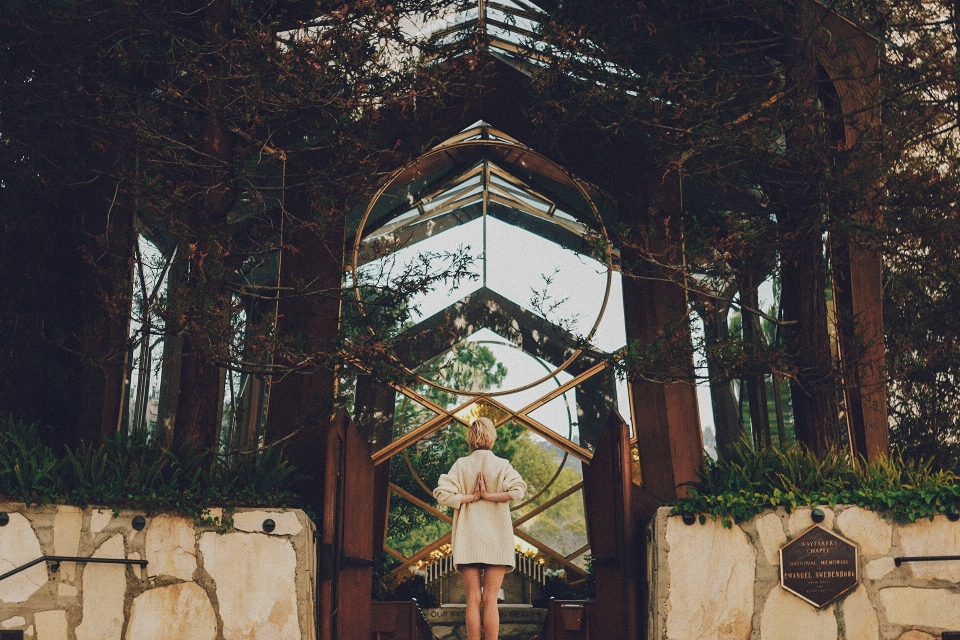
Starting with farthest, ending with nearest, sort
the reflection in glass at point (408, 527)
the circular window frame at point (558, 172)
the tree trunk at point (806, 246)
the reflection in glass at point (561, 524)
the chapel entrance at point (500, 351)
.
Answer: the reflection in glass at point (561, 524)
the reflection in glass at point (408, 527)
the chapel entrance at point (500, 351)
the circular window frame at point (558, 172)
the tree trunk at point (806, 246)

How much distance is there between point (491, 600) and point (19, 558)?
3.16 meters

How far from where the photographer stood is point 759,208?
861cm

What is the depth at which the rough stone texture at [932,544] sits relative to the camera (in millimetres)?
6680

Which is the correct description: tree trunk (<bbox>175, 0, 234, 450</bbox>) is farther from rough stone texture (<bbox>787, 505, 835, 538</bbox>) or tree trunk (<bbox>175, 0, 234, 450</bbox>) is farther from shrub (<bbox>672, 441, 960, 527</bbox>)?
rough stone texture (<bbox>787, 505, 835, 538</bbox>)

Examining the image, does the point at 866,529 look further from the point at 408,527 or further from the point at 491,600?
the point at 408,527

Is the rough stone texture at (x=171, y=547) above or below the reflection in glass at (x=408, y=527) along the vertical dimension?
below

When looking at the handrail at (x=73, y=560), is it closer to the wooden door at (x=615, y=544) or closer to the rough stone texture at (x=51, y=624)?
the rough stone texture at (x=51, y=624)

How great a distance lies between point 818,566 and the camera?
6707 mm

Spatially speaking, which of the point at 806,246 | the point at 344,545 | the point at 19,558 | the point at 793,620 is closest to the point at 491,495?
the point at 344,545

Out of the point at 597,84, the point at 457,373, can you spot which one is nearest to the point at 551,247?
the point at 457,373

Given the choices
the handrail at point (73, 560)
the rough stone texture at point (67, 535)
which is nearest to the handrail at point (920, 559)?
the handrail at point (73, 560)

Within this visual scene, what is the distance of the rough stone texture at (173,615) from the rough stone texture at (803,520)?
4.03m

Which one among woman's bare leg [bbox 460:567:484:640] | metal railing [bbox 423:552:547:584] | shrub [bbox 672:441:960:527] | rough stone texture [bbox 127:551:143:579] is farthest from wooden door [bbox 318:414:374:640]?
metal railing [bbox 423:552:547:584]

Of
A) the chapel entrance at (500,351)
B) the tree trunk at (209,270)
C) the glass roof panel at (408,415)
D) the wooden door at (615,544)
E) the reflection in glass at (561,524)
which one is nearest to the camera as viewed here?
the tree trunk at (209,270)
